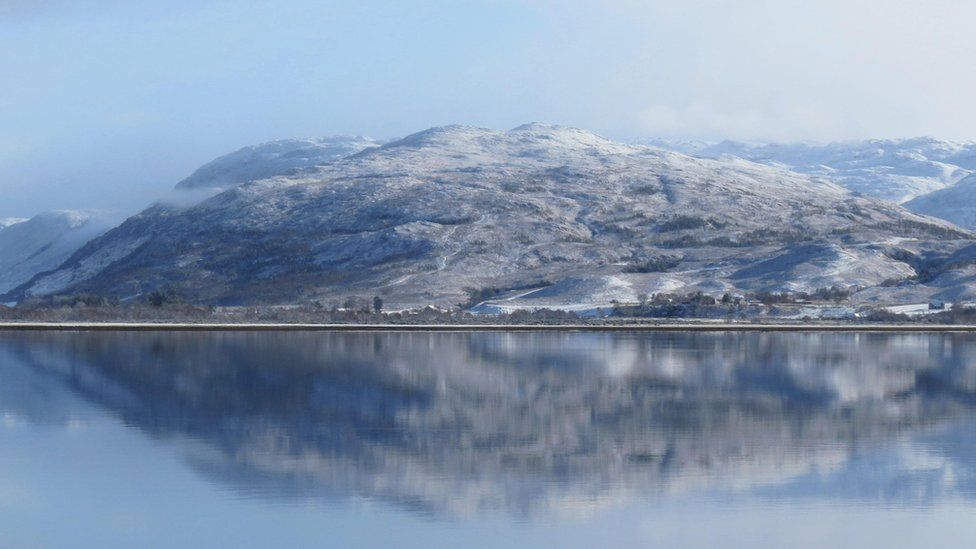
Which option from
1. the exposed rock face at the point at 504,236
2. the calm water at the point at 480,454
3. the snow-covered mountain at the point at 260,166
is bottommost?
the calm water at the point at 480,454

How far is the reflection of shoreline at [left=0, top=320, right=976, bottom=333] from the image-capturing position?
231 ft

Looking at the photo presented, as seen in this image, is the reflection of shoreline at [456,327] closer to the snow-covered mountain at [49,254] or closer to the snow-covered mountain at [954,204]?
the snow-covered mountain at [49,254]

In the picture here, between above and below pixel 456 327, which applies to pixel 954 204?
above

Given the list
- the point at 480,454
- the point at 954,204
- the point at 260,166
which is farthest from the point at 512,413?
the point at 954,204

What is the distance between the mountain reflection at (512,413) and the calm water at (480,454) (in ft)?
0.32

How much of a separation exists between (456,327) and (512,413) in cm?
4201

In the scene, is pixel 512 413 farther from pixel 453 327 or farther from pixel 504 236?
pixel 504 236

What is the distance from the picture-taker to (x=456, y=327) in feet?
239

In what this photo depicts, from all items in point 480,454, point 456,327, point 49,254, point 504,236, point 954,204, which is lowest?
point 480,454

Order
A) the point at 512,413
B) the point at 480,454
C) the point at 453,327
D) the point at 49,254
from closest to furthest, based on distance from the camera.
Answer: the point at 480,454 → the point at 512,413 → the point at 453,327 → the point at 49,254

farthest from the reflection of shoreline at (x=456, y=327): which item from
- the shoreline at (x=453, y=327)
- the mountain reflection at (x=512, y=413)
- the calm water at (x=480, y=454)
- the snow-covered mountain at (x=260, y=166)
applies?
the snow-covered mountain at (x=260, y=166)

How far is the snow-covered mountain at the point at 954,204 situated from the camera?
603 feet

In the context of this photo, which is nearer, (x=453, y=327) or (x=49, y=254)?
(x=453, y=327)

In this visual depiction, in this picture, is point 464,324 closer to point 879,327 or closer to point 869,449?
point 879,327
